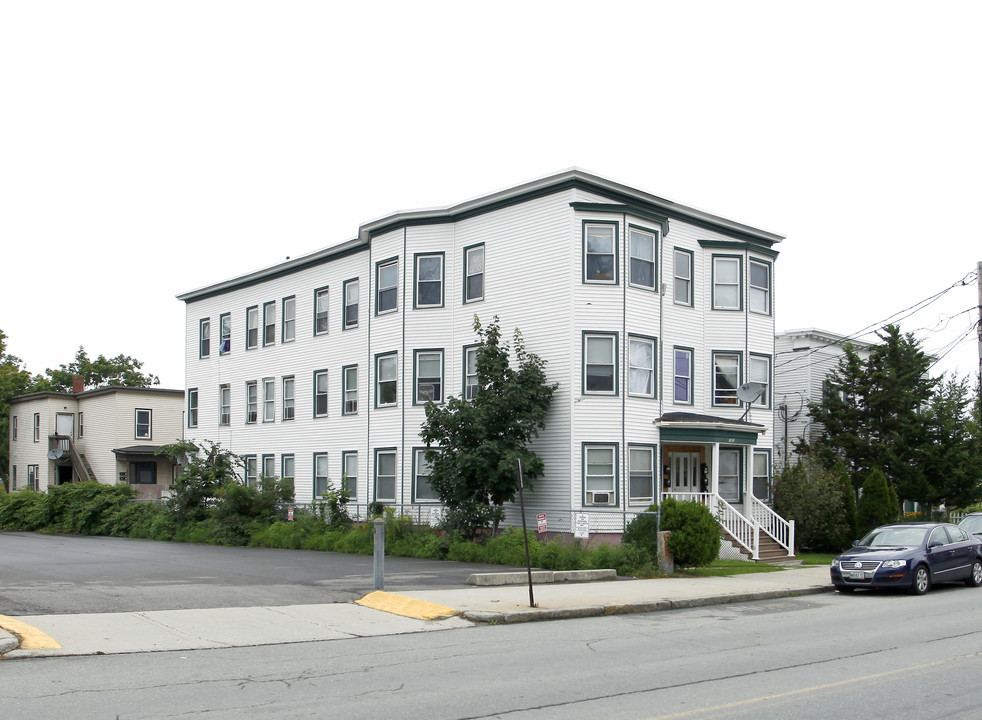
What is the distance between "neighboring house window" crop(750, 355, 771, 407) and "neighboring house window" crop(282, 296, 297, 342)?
17.3m

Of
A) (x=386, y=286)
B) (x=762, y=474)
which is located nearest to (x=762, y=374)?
(x=762, y=474)

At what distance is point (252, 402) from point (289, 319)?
428 centimetres

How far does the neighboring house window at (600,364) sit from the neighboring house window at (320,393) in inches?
472

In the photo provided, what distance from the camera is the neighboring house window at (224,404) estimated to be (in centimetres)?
4000

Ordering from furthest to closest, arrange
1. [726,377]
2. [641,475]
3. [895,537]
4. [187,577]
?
[726,377]
[641,475]
[895,537]
[187,577]

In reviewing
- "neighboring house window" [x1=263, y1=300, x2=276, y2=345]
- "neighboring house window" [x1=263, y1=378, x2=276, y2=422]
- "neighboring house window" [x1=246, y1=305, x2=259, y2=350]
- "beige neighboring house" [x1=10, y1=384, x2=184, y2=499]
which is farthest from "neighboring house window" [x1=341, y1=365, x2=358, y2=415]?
"beige neighboring house" [x1=10, y1=384, x2=184, y2=499]

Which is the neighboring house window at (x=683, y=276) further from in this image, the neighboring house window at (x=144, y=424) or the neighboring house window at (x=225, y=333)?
the neighboring house window at (x=144, y=424)

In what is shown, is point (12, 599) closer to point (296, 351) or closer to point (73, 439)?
point (296, 351)

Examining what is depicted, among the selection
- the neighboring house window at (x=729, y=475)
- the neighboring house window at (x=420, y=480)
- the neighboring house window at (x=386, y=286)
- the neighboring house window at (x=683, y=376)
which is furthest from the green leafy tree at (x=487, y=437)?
the neighboring house window at (x=729, y=475)

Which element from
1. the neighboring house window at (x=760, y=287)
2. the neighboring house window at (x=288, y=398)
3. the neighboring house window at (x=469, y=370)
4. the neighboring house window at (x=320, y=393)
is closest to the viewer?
the neighboring house window at (x=469, y=370)

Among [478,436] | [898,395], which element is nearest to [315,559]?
[478,436]

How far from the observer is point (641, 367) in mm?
27266

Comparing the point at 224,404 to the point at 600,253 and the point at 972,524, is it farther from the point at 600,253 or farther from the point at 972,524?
the point at 972,524

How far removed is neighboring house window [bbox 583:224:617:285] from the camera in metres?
26.7
